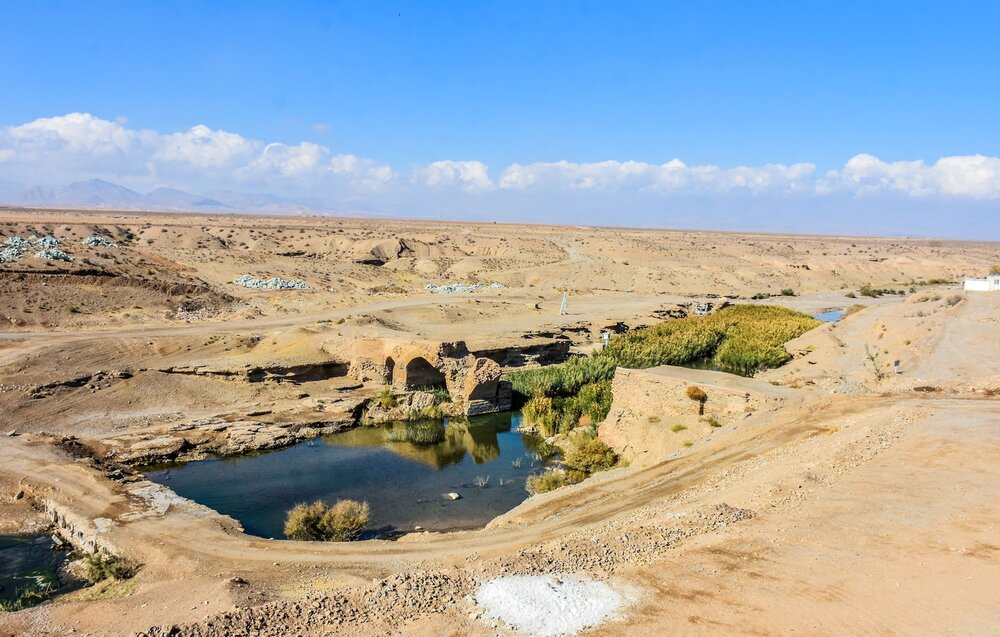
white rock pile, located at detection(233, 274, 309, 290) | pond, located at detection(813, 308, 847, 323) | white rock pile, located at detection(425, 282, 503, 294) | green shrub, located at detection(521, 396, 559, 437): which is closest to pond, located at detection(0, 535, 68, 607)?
green shrub, located at detection(521, 396, 559, 437)

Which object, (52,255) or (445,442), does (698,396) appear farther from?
(52,255)

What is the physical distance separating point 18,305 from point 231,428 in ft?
76.5

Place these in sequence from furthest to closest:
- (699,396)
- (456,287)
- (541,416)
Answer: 1. (456,287)
2. (541,416)
3. (699,396)

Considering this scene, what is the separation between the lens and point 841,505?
1417cm

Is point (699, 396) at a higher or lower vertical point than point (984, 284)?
lower

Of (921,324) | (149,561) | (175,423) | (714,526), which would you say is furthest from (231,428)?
(921,324)

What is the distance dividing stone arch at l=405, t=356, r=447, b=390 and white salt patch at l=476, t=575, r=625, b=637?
21405 mm

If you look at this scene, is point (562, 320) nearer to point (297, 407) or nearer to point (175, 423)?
point (297, 407)

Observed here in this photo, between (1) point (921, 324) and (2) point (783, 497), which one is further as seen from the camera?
(1) point (921, 324)

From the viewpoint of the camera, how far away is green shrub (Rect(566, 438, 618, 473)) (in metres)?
23.2

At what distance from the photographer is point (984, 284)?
188 ft

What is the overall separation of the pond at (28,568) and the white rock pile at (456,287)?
47.3 metres

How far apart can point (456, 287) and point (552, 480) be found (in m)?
45.0

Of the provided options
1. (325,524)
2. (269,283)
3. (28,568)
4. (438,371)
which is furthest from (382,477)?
(269,283)
